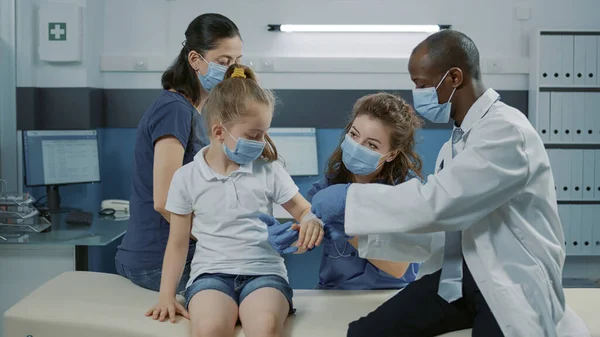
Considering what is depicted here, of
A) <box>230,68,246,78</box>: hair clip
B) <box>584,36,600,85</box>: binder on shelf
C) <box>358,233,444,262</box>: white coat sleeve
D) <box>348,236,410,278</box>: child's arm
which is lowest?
<box>348,236,410,278</box>: child's arm

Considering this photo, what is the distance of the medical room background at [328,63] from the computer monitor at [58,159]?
0.63 ft

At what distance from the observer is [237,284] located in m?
1.63

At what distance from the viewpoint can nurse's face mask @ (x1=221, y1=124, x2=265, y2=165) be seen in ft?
5.57

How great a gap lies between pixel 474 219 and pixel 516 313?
0.21m

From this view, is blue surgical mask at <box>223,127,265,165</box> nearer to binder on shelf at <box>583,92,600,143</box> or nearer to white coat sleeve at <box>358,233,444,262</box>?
white coat sleeve at <box>358,233,444,262</box>

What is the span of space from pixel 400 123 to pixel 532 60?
223cm

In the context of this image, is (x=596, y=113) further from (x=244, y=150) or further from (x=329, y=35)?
(x=244, y=150)

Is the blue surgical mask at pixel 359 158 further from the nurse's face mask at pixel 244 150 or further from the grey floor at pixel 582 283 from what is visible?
the grey floor at pixel 582 283

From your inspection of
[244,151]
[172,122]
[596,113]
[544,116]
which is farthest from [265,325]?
[596,113]

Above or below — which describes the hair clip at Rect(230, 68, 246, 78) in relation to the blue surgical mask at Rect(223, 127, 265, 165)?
above

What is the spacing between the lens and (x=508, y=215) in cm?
139

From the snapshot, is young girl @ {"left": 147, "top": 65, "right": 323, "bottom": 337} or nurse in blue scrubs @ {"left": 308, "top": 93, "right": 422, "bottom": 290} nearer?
young girl @ {"left": 147, "top": 65, "right": 323, "bottom": 337}

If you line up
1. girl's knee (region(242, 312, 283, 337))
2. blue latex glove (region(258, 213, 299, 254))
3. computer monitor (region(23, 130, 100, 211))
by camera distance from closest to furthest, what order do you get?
girl's knee (region(242, 312, 283, 337)), blue latex glove (region(258, 213, 299, 254)), computer monitor (region(23, 130, 100, 211))

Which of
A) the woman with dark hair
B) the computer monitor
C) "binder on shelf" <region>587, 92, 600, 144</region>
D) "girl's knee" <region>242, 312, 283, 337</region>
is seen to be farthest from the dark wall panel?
"girl's knee" <region>242, 312, 283, 337</region>
